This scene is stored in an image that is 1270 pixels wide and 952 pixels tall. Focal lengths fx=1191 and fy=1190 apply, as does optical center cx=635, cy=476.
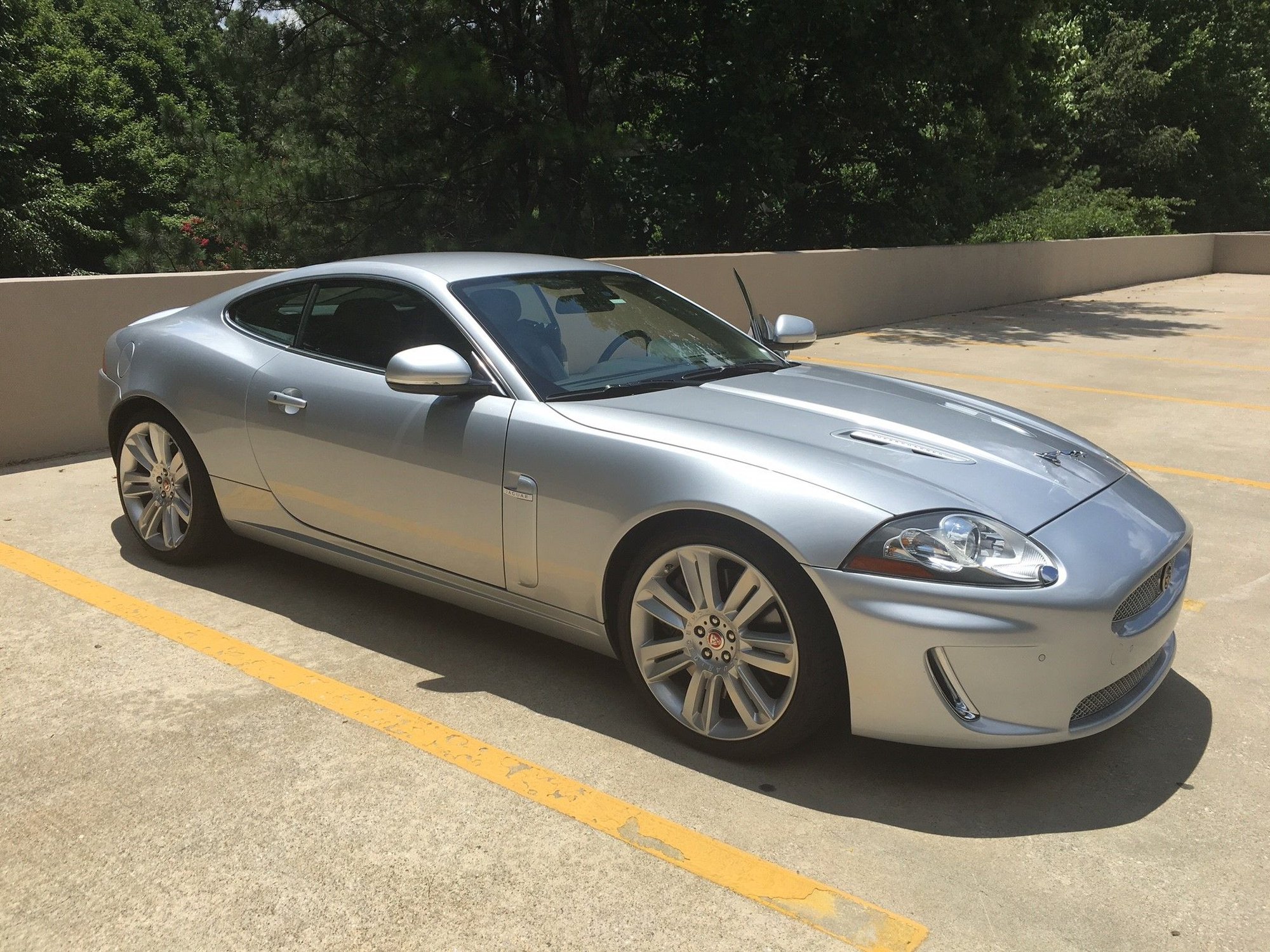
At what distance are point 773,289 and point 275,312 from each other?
32.4ft

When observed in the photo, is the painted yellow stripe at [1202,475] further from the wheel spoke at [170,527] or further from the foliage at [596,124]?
the foliage at [596,124]

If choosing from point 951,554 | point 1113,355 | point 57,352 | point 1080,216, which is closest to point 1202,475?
point 951,554

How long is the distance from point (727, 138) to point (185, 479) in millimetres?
14428

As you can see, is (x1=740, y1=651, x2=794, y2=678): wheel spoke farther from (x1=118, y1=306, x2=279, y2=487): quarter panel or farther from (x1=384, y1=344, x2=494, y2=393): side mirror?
(x1=118, y1=306, x2=279, y2=487): quarter panel

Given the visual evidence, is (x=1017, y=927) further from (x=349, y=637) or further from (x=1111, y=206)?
(x=1111, y=206)

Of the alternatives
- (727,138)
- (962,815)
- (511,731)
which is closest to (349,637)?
(511,731)

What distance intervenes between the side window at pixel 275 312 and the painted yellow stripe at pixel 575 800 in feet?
3.86

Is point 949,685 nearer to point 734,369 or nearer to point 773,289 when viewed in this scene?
point 734,369

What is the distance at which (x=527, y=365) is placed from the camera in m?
4.03

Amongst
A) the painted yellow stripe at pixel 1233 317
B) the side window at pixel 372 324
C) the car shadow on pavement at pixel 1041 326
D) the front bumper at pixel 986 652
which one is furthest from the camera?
the painted yellow stripe at pixel 1233 317

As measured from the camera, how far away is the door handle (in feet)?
14.5

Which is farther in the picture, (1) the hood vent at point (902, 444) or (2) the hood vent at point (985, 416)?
(2) the hood vent at point (985, 416)

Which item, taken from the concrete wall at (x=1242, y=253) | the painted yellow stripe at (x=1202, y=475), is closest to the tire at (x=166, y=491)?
the painted yellow stripe at (x=1202, y=475)

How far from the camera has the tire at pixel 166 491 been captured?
491cm
